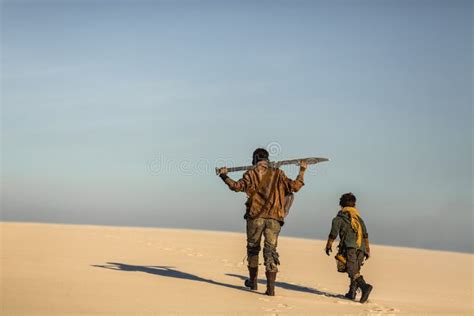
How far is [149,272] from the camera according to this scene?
1375 centimetres

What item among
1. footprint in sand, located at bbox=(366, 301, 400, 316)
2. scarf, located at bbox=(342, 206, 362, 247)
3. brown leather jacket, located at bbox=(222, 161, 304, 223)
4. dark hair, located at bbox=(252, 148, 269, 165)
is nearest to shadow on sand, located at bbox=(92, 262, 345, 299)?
scarf, located at bbox=(342, 206, 362, 247)

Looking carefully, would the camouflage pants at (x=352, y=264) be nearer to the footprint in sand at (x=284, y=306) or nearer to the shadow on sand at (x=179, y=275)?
the shadow on sand at (x=179, y=275)

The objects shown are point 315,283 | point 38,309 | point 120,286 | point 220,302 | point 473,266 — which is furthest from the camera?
point 473,266

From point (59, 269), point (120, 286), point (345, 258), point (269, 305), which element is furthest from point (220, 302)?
point (59, 269)

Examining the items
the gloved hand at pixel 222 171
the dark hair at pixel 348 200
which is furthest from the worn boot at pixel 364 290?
the gloved hand at pixel 222 171

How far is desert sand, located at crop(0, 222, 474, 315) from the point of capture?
33.7 feet

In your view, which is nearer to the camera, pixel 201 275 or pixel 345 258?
pixel 345 258

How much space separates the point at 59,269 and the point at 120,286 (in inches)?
82.2

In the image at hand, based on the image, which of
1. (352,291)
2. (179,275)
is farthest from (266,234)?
(179,275)

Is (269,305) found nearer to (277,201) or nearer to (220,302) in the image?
(220,302)

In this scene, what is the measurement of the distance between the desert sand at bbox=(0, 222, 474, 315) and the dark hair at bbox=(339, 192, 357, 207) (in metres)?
1.56

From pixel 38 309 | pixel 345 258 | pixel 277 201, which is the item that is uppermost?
pixel 277 201

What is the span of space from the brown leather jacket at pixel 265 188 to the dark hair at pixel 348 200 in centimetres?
100

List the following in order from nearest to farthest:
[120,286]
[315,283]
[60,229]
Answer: [120,286] < [315,283] < [60,229]
